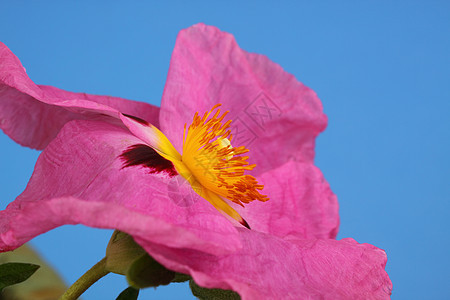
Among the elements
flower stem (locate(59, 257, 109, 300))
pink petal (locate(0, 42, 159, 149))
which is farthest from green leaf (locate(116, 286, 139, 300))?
pink petal (locate(0, 42, 159, 149))

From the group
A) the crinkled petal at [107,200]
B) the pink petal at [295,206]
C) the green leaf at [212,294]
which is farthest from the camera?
the pink petal at [295,206]

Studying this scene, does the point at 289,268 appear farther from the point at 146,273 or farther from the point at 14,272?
the point at 14,272

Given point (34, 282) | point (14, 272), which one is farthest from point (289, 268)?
point (34, 282)

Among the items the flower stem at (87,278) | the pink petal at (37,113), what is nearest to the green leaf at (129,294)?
the flower stem at (87,278)

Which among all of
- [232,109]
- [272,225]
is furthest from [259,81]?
[272,225]

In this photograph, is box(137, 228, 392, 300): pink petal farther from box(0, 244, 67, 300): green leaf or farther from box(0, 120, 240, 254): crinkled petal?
box(0, 244, 67, 300): green leaf

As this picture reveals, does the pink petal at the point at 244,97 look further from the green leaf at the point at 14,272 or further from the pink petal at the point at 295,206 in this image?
the green leaf at the point at 14,272

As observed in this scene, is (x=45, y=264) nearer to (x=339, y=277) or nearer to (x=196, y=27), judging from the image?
(x=196, y=27)
